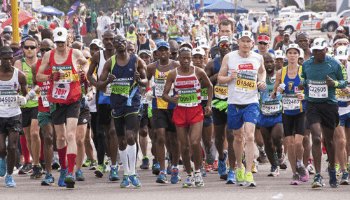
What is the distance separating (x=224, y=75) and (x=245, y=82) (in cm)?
37

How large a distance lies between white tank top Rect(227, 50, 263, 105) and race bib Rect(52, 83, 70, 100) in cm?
217

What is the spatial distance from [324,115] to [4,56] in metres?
4.39

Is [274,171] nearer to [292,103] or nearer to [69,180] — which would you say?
[292,103]

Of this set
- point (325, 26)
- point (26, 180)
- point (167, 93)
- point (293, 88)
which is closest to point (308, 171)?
point (293, 88)

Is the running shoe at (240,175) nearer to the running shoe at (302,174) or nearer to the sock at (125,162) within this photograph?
the running shoe at (302,174)

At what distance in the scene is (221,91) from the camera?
Answer: 59.7 ft

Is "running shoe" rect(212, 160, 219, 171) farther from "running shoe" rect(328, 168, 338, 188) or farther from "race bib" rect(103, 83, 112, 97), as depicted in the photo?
"running shoe" rect(328, 168, 338, 188)

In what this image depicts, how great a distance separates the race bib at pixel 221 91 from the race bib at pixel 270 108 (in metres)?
0.86

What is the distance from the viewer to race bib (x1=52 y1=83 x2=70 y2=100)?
16.5 meters

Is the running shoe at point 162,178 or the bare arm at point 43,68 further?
the running shoe at point 162,178

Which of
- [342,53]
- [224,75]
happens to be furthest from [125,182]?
[342,53]

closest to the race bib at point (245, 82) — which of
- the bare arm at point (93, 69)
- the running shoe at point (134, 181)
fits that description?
the running shoe at point (134, 181)

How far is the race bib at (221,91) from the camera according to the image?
18078 mm

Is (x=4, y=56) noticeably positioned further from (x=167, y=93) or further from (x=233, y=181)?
(x=233, y=181)
